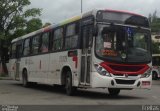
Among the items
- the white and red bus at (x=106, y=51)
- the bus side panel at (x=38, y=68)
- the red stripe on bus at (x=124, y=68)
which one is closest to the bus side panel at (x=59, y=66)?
the white and red bus at (x=106, y=51)

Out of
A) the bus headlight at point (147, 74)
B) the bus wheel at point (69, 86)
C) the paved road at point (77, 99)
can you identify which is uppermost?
the bus headlight at point (147, 74)

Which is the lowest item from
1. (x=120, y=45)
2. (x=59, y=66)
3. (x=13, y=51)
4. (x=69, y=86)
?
(x=69, y=86)

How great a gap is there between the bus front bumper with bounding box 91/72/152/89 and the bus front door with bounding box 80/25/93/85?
0.56 m

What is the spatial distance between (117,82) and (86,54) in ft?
5.22

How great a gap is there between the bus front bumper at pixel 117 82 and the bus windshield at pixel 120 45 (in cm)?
67

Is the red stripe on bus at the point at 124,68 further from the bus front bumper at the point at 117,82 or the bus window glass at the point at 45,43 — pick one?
the bus window glass at the point at 45,43

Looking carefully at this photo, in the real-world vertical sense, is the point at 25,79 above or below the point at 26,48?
below

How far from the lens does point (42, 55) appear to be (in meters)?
22.3

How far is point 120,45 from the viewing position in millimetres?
16750

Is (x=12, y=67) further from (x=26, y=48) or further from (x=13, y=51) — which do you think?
(x=26, y=48)

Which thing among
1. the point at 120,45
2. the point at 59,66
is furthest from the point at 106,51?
the point at 59,66

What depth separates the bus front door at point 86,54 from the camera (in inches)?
665

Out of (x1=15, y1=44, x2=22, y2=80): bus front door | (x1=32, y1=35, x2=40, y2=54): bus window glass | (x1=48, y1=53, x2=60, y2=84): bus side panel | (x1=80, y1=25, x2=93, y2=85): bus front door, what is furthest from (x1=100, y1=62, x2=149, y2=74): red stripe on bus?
(x1=15, y1=44, x2=22, y2=80): bus front door

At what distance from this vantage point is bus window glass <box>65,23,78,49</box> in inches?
715
